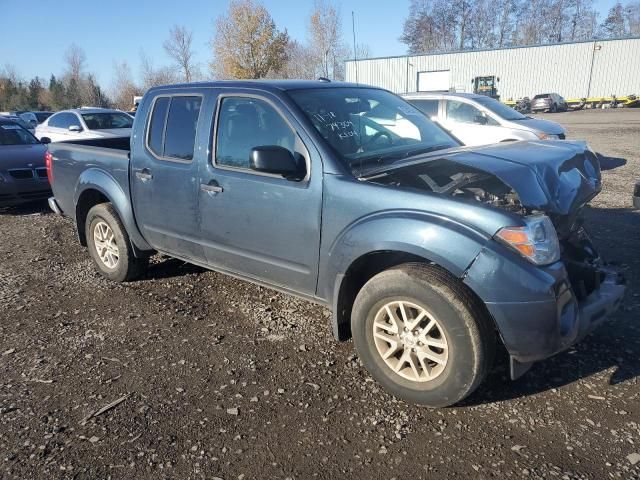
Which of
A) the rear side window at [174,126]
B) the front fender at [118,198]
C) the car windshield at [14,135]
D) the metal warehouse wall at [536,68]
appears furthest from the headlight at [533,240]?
the metal warehouse wall at [536,68]

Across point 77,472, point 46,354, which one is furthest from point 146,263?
point 77,472

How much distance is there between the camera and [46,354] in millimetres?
3814

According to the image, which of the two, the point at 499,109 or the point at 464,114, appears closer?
the point at 464,114

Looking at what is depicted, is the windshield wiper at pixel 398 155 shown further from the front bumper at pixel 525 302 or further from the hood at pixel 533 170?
the front bumper at pixel 525 302

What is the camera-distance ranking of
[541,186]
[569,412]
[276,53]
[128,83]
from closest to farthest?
[569,412] → [541,186] → [276,53] → [128,83]

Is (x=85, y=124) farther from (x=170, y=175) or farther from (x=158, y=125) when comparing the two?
(x=170, y=175)

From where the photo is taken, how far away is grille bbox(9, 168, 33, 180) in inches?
331

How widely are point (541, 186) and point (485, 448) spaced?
1596mm

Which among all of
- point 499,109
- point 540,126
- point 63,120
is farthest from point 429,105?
point 63,120

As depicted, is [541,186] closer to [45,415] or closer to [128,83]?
[45,415]

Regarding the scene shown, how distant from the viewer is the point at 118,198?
4.79m

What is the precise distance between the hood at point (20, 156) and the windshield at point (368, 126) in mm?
6763

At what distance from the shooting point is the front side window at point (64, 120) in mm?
13188

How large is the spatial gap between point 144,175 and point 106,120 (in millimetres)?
10110
